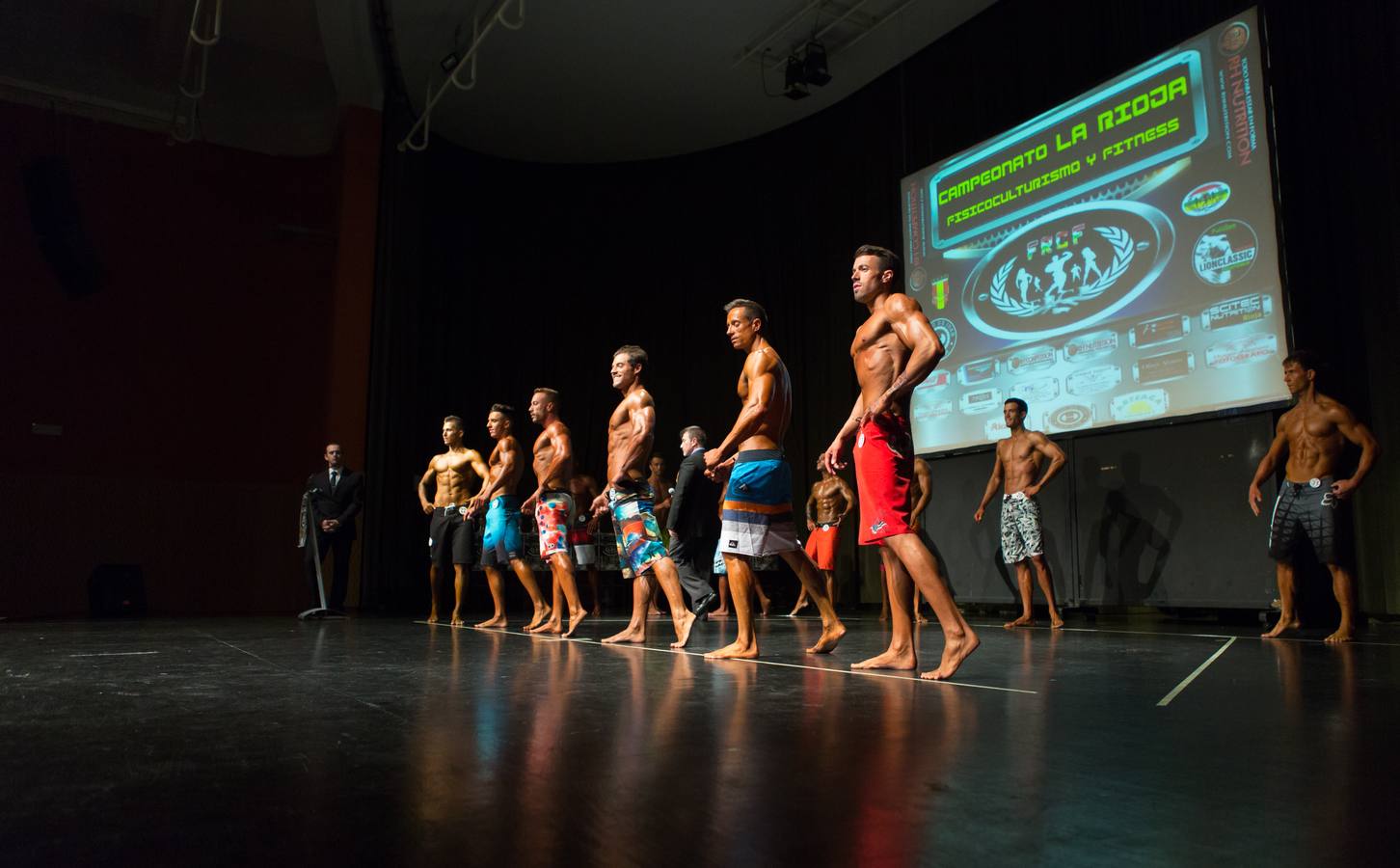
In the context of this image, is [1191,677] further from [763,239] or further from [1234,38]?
[763,239]

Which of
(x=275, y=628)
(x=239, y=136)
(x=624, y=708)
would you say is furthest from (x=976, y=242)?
(x=239, y=136)

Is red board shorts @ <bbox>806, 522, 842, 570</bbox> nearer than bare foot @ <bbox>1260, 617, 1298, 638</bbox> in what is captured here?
No

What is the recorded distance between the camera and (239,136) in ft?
35.9

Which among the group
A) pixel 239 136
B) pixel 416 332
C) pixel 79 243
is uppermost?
pixel 239 136

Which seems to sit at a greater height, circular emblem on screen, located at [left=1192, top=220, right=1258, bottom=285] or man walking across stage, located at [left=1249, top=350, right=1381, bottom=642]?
circular emblem on screen, located at [left=1192, top=220, right=1258, bottom=285]

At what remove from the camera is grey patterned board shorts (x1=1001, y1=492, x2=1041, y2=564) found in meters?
7.19

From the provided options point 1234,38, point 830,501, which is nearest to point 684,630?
point 830,501

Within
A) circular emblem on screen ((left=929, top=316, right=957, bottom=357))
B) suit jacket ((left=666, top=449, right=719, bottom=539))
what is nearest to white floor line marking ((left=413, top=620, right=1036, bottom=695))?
suit jacket ((left=666, top=449, right=719, bottom=539))

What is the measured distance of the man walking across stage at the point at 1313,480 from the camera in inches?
207

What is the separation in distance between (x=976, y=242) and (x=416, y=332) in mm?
6430

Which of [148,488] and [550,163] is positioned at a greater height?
[550,163]

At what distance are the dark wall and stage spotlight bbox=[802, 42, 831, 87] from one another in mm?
5925

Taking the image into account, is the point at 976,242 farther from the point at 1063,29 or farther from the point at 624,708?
the point at 624,708

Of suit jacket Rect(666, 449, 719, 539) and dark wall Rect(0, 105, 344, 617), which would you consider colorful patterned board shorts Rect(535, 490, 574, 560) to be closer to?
suit jacket Rect(666, 449, 719, 539)
